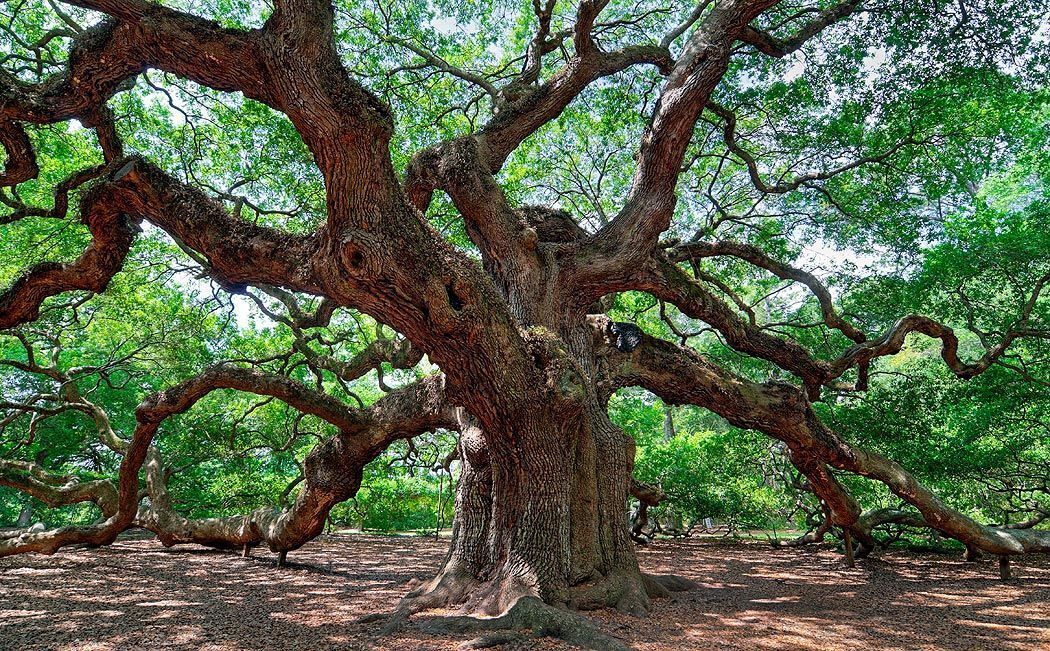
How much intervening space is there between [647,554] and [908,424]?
13.6ft

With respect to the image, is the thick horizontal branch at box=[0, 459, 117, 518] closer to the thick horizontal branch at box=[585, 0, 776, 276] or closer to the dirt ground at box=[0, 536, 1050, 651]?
the dirt ground at box=[0, 536, 1050, 651]

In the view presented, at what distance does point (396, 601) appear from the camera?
4.93m

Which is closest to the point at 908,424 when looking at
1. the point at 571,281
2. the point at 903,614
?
the point at 903,614

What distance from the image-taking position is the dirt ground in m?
3.54

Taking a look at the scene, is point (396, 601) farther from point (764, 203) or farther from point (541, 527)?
point (764, 203)

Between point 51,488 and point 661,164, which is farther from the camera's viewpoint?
point 51,488

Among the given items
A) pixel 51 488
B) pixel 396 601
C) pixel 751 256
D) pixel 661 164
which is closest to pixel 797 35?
pixel 751 256

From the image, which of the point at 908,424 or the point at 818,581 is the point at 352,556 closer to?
the point at 818,581

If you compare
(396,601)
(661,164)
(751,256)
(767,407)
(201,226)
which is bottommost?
(396,601)

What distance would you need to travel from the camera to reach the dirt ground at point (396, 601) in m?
3.54

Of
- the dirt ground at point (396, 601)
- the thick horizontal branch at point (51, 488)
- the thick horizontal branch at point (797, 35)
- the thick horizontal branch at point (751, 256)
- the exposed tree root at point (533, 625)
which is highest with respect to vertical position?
the thick horizontal branch at point (797, 35)

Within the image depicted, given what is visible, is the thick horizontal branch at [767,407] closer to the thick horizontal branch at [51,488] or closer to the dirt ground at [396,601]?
the dirt ground at [396,601]

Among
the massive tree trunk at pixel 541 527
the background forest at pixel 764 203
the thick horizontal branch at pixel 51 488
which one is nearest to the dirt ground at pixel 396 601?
the massive tree trunk at pixel 541 527

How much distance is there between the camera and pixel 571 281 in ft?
17.1
